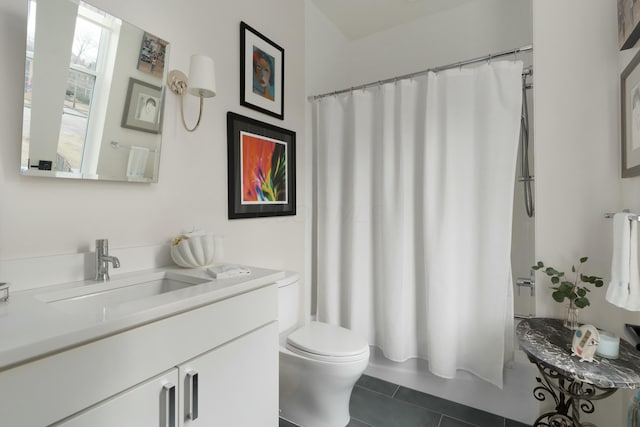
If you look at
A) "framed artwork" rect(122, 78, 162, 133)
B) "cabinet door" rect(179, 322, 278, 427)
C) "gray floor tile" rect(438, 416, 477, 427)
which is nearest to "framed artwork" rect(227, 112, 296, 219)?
"framed artwork" rect(122, 78, 162, 133)

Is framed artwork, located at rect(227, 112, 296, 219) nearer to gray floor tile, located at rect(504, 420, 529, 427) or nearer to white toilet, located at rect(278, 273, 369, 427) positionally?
white toilet, located at rect(278, 273, 369, 427)

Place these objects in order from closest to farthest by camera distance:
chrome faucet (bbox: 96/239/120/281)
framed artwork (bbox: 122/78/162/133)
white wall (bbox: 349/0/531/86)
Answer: chrome faucet (bbox: 96/239/120/281) < framed artwork (bbox: 122/78/162/133) < white wall (bbox: 349/0/531/86)

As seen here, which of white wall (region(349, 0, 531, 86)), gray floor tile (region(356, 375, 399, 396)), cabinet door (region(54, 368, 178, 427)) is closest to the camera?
cabinet door (region(54, 368, 178, 427))

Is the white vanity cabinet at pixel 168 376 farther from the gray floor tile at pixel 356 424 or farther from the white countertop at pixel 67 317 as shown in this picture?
the gray floor tile at pixel 356 424

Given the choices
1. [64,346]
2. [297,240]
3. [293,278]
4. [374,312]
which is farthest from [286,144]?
[64,346]

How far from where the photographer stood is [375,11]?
2.39 m

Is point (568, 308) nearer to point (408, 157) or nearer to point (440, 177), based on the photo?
point (440, 177)

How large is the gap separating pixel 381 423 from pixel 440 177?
4.62 feet

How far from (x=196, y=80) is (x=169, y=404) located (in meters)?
1.21

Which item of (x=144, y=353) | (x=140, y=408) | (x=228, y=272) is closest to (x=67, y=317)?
(x=144, y=353)

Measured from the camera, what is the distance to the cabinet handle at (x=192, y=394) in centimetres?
90

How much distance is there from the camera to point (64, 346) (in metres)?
0.63

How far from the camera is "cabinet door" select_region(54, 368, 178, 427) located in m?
0.70

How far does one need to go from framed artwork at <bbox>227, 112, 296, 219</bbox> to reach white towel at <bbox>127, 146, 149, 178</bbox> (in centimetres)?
46
